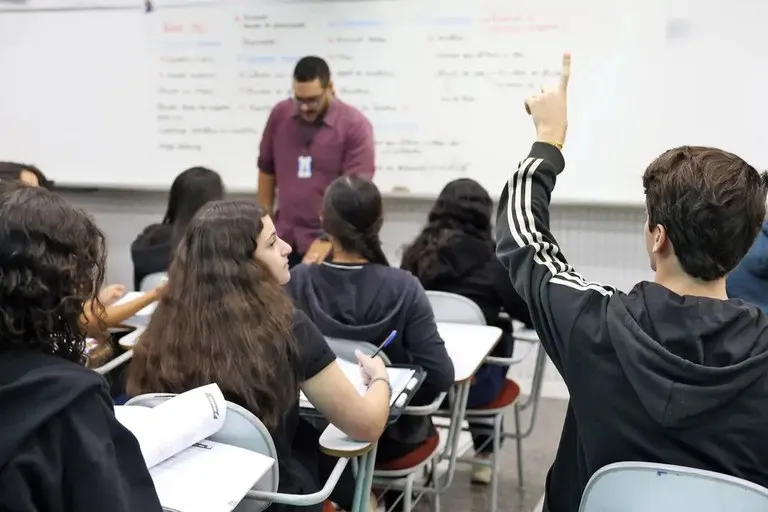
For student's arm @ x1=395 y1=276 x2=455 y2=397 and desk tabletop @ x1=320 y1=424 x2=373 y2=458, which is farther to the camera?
student's arm @ x1=395 y1=276 x2=455 y2=397

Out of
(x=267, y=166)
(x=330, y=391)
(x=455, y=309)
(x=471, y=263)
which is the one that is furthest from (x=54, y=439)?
(x=267, y=166)

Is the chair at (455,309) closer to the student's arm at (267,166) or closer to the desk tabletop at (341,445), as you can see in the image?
the desk tabletop at (341,445)

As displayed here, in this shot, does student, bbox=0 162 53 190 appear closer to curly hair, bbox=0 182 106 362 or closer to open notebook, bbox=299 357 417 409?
open notebook, bbox=299 357 417 409

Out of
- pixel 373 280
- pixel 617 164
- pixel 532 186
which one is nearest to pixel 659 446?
pixel 532 186

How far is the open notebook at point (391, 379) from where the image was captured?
1.82 metres

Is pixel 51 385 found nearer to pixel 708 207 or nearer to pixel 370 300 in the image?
pixel 708 207

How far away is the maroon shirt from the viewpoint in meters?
3.59

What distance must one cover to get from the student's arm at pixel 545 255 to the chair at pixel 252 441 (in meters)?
0.53

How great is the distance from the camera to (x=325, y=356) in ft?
5.36

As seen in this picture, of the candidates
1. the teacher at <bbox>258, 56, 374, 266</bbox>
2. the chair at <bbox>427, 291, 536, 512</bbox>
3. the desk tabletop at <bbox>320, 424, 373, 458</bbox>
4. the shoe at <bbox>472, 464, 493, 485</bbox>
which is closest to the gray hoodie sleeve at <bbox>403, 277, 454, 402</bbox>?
the chair at <bbox>427, 291, 536, 512</bbox>

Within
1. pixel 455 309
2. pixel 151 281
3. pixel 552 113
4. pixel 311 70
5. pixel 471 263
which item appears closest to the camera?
pixel 552 113

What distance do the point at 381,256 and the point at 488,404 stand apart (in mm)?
787

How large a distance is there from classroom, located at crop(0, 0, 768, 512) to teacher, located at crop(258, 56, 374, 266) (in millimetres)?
15

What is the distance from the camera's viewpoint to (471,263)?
8.77 ft
